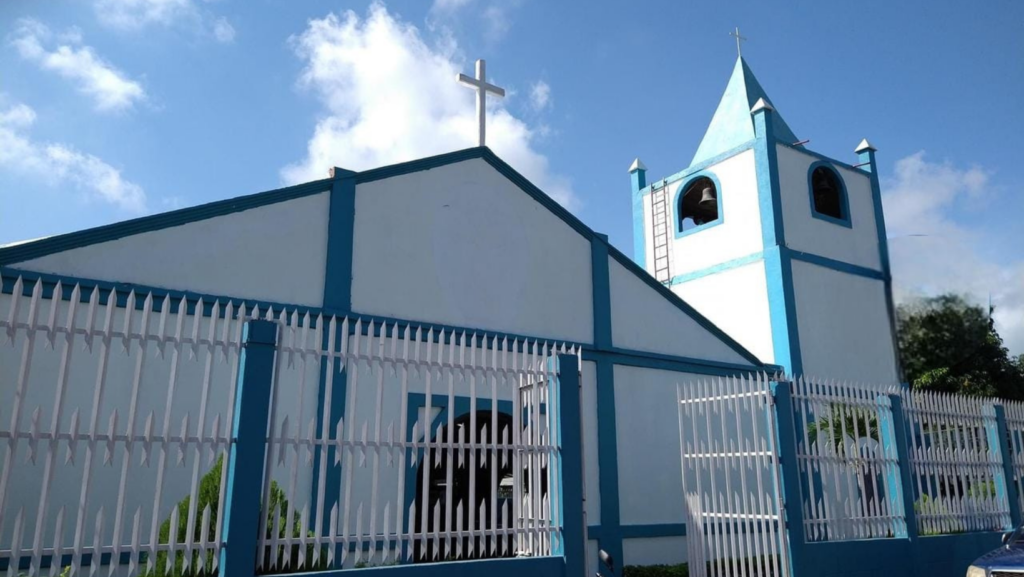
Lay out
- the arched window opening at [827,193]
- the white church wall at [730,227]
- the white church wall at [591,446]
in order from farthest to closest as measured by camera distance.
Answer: the arched window opening at [827,193]
the white church wall at [730,227]
the white church wall at [591,446]

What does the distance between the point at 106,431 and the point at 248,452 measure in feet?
2.72

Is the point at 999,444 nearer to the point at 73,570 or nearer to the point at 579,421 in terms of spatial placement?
the point at 579,421

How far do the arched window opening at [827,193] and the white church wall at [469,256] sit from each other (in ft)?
24.5

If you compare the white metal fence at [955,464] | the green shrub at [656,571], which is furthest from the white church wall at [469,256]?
the white metal fence at [955,464]

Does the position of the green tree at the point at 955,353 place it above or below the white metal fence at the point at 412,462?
above

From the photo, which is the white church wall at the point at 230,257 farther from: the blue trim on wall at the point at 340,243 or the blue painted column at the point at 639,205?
the blue painted column at the point at 639,205

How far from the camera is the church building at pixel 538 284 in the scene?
6910mm

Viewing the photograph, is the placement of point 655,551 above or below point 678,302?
below

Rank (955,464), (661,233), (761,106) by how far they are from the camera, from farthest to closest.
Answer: (661,233)
(761,106)
(955,464)

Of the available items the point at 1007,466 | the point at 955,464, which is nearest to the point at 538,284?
the point at 955,464

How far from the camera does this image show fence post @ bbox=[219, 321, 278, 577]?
4.43 metres

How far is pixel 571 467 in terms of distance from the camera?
590cm

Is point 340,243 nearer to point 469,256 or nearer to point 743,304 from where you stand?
point 469,256

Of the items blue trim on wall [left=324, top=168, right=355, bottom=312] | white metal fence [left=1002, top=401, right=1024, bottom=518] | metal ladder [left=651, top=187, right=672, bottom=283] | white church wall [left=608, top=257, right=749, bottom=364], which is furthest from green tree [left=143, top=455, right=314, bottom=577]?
metal ladder [left=651, top=187, right=672, bottom=283]
